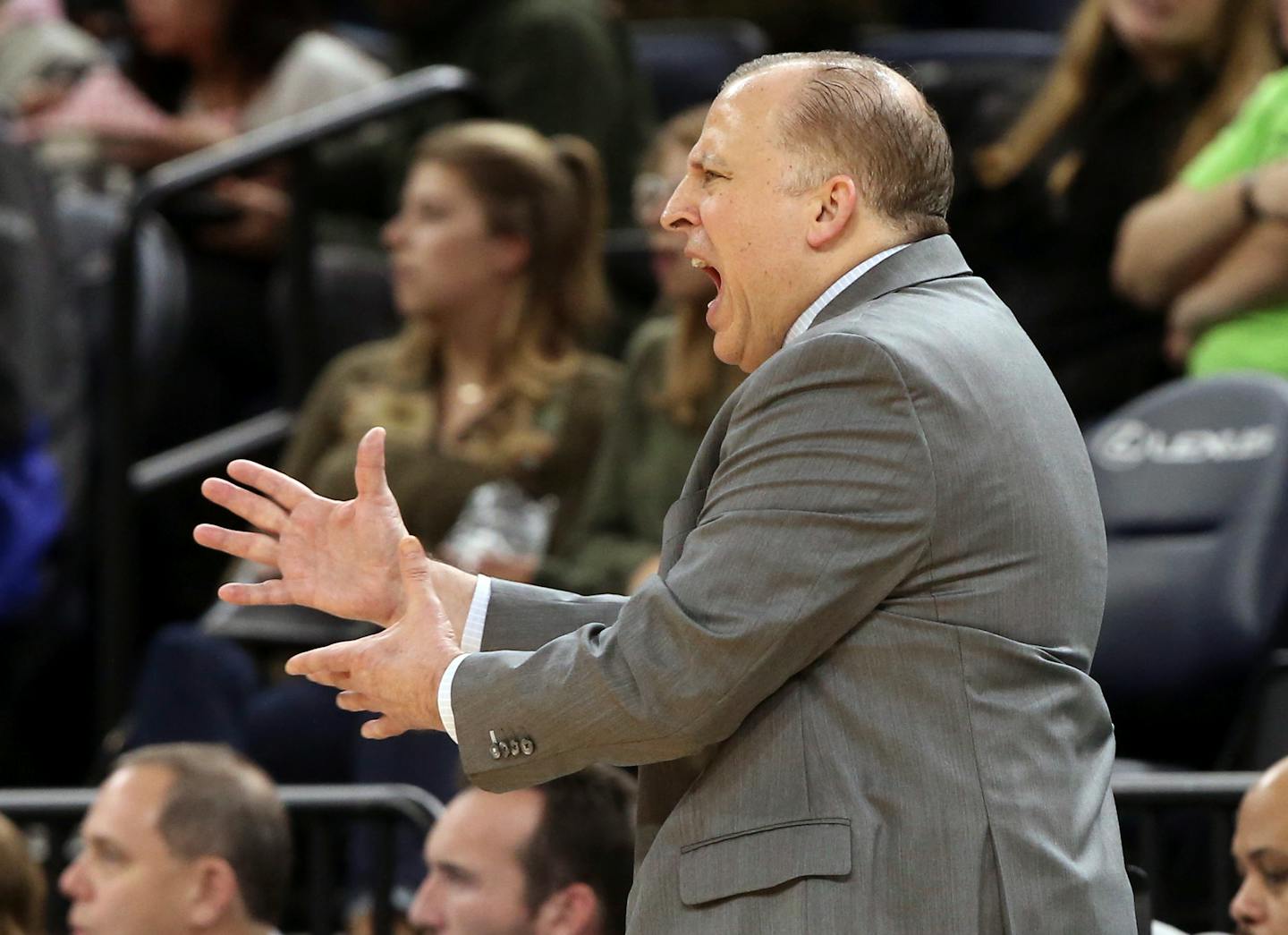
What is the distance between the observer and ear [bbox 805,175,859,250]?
6.66 feet

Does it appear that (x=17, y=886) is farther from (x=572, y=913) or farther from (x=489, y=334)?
(x=489, y=334)

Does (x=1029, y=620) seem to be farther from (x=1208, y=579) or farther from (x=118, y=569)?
→ (x=118, y=569)

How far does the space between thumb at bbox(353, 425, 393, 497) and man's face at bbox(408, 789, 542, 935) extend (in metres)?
1.07

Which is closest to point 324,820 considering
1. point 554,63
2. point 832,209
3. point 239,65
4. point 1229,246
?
point 832,209

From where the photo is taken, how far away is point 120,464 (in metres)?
5.03

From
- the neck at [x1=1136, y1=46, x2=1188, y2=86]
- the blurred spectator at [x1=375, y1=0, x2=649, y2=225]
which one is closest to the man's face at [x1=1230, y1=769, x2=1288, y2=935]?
the neck at [x1=1136, y1=46, x2=1188, y2=86]

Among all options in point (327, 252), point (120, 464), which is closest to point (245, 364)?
point (327, 252)

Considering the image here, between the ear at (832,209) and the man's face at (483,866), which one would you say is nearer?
the ear at (832,209)

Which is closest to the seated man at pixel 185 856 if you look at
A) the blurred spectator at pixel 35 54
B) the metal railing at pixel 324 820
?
the metal railing at pixel 324 820

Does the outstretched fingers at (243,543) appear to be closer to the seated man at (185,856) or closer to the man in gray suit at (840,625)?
the man in gray suit at (840,625)

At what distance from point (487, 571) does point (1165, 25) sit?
1.75m

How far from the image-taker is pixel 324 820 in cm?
349

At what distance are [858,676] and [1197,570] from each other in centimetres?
214

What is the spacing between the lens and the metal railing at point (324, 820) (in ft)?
11.4
